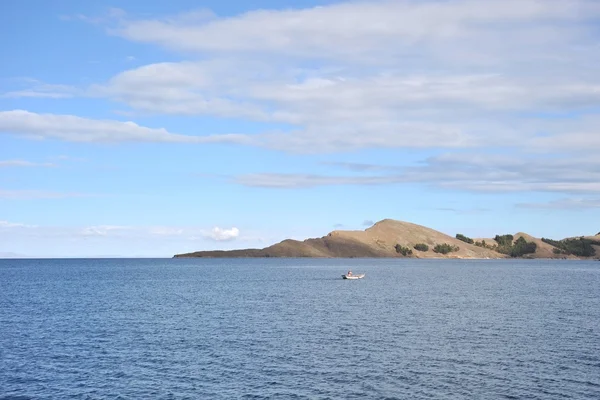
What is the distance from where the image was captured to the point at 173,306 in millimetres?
129250

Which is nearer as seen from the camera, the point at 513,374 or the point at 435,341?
the point at 513,374

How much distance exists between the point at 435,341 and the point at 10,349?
180ft

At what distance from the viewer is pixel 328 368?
66938 millimetres

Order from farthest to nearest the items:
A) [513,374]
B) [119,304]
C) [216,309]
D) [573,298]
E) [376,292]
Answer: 1. [376,292]
2. [573,298]
3. [119,304]
4. [216,309]
5. [513,374]

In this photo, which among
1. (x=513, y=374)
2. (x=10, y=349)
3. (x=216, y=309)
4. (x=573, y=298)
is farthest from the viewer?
(x=573, y=298)

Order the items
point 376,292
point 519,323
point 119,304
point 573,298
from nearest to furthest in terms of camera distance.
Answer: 1. point 519,323
2. point 119,304
3. point 573,298
4. point 376,292

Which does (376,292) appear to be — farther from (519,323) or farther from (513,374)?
(513,374)

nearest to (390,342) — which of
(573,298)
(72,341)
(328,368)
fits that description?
(328,368)

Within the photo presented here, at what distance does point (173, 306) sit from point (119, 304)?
44.1ft

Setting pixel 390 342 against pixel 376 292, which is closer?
pixel 390 342

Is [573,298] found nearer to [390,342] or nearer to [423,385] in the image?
[390,342]

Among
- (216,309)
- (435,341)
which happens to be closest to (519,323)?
(435,341)

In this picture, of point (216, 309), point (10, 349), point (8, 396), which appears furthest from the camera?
point (216, 309)

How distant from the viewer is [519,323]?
331ft
